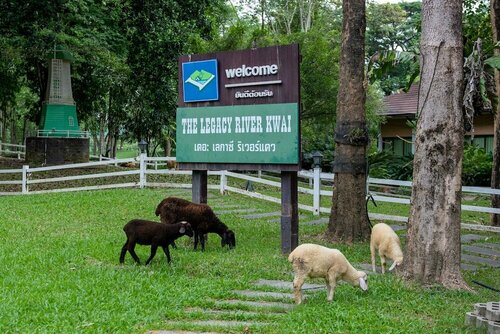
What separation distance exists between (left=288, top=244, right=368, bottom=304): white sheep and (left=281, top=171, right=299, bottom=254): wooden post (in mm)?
2995

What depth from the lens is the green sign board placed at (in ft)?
33.1

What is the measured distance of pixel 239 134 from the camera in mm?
10625

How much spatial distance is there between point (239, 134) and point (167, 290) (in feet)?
12.6

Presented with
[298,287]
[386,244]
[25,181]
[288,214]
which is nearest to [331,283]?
[298,287]

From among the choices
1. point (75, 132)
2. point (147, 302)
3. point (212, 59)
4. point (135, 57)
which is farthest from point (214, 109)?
point (75, 132)

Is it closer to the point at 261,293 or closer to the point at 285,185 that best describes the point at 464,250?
the point at 285,185

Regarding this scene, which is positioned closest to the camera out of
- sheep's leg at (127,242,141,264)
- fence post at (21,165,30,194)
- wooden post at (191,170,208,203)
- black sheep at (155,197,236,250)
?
sheep's leg at (127,242,141,264)

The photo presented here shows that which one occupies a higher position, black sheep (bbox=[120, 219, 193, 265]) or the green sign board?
the green sign board

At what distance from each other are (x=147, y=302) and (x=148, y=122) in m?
25.3

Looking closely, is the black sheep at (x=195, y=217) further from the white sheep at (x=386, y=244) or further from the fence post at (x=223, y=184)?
the fence post at (x=223, y=184)

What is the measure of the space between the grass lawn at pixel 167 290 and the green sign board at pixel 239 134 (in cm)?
162

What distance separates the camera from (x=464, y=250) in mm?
11938

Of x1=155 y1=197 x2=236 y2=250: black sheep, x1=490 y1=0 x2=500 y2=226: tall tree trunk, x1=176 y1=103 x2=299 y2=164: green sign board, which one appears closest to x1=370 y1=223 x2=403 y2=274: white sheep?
x1=176 y1=103 x2=299 y2=164: green sign board

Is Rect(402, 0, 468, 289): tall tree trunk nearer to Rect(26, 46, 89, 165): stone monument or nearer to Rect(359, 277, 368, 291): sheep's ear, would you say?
Rect(359, 277, 368, 291): sheep's ear
